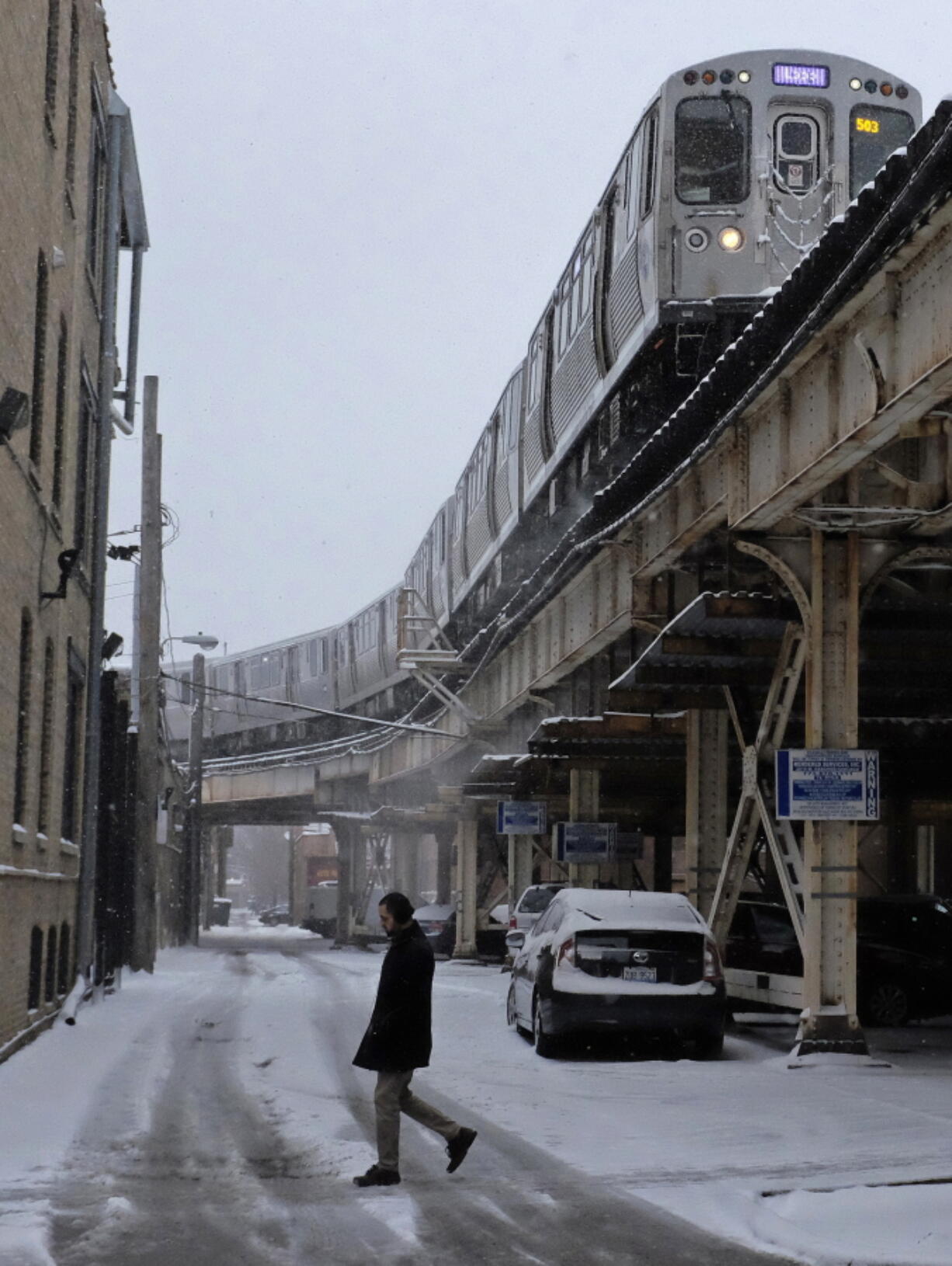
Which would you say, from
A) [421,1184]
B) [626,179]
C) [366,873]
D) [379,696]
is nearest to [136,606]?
[379,696]

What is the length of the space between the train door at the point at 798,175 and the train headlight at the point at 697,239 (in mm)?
671

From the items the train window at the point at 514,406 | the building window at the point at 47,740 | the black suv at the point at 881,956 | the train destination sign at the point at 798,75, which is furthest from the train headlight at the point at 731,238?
the train window at the point at 514,406

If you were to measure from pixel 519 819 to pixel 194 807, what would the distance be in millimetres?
21616

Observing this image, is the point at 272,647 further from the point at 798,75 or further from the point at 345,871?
the point at 798,75

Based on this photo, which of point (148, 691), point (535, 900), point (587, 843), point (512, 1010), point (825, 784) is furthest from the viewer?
point (535, 900)

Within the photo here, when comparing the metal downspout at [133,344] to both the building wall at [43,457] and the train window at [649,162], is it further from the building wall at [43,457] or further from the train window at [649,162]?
the train window at [649,162]

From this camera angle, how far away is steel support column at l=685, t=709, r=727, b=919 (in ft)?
66.1

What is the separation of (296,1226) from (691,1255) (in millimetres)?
1786

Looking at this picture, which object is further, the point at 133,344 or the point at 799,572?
the point at 133,344

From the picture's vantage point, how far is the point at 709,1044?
15.6 metres

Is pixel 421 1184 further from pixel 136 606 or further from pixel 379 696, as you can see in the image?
pixel 379 696

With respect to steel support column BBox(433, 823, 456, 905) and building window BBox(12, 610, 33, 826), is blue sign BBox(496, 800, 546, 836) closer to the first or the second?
building window BBox(12, 610, 33, 826)

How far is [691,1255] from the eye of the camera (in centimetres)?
734

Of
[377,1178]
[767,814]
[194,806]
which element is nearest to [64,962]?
[767,814]
